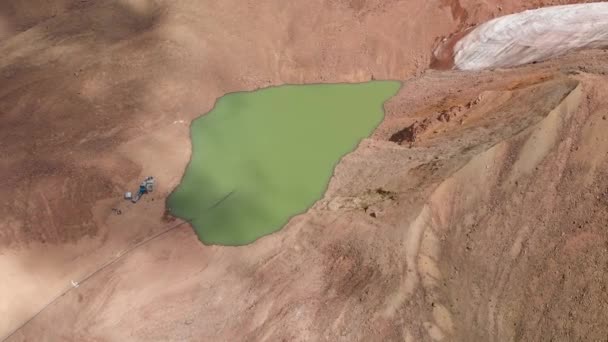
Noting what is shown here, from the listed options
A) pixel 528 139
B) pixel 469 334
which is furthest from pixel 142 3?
pixel 469 334

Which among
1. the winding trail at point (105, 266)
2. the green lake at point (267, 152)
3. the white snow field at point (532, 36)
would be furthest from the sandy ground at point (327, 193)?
the white snow field at point (532, 36)

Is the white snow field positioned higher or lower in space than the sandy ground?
higher

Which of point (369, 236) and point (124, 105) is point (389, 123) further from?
point (124, 105)

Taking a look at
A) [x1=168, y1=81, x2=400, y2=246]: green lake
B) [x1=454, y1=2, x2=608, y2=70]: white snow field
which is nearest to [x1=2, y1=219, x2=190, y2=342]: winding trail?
[x1=168, y1=81, x2=400, y2=246]: green lake

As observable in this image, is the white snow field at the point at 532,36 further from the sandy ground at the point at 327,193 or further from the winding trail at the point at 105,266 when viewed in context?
the winding trail at the point at 105,266

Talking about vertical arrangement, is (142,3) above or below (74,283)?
above

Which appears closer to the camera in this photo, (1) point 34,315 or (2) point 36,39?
(1) point 34,315

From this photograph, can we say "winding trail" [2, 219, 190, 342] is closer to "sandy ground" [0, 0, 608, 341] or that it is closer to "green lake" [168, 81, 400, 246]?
"sandy ground" [0, 0, 608, 341]
